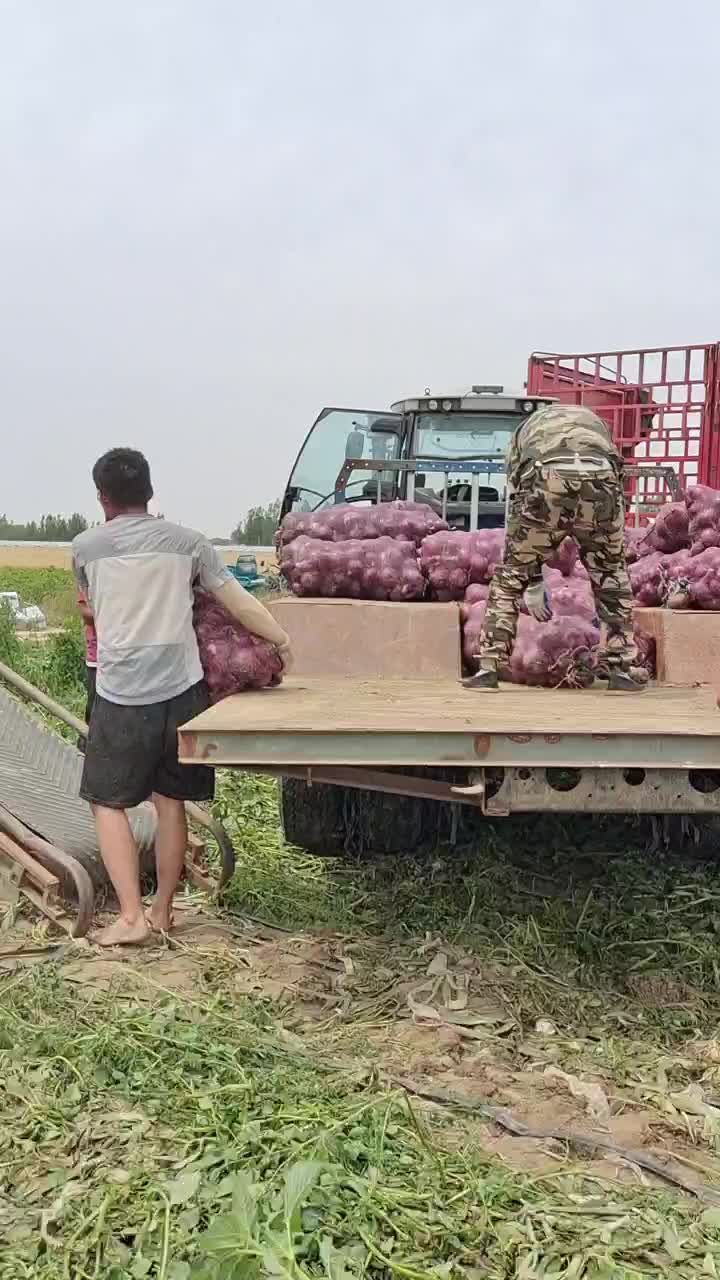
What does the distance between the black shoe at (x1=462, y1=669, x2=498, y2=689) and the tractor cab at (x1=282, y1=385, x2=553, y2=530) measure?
3.77 metres

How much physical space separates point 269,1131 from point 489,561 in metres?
3.23

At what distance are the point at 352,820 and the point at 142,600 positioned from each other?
150cm

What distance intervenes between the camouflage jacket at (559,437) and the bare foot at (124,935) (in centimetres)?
219

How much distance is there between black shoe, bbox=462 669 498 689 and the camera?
4.57 metres

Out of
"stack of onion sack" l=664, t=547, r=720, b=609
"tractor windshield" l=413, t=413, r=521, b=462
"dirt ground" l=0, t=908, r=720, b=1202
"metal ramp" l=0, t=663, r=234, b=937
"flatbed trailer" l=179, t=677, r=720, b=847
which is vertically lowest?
"dirt ground" l=0, t=908, r=720, b=1202

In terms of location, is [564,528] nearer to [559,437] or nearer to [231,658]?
[559,437]

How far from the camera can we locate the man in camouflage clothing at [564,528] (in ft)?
14.9

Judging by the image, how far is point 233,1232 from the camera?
7.55 feet

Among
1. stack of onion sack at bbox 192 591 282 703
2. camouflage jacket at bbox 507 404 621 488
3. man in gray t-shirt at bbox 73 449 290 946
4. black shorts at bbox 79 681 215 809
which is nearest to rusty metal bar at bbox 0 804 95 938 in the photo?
man in gray t-shirt at bbox 73 449 290 946

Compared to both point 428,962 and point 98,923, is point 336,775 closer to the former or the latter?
point 428,962

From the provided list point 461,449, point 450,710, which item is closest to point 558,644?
point 450,710

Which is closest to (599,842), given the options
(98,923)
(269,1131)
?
(98,923)

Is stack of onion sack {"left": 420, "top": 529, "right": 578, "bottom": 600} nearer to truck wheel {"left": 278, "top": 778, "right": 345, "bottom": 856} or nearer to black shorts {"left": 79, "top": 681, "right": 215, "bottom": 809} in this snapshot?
truck wheel {"left": 278, "top": 778, "right": 345, "bottom": 856}

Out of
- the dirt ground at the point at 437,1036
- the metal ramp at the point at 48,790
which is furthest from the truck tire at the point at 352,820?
the metal ramp at the point at 48,790
